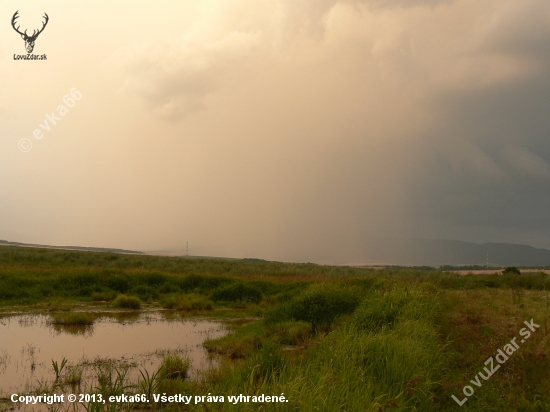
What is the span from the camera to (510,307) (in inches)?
618

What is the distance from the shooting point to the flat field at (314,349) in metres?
6.11

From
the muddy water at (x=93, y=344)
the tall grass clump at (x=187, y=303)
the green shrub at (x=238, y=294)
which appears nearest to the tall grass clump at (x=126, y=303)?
the tall grass clump at (x=187, y=303)

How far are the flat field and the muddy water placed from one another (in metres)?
0.20

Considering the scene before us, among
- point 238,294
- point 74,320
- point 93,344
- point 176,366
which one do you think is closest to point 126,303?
point 74,320

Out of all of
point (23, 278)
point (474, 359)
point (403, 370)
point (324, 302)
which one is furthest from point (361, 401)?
point (23, 278)

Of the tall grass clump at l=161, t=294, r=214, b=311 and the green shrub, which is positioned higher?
the green shrub

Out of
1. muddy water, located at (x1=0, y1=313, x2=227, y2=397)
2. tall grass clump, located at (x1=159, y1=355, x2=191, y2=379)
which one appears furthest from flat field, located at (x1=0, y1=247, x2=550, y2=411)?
muddy water, located at (x1=0, y1=313, x2=227, y2=397)


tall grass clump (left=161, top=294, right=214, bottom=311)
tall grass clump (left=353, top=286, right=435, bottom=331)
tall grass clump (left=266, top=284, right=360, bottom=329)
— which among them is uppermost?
tall grass clump (left=353, top=286, right=435, bottom=331)

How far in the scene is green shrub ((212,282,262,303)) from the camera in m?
22.7

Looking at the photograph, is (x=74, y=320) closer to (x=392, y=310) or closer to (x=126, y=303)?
(x=126, y=303)

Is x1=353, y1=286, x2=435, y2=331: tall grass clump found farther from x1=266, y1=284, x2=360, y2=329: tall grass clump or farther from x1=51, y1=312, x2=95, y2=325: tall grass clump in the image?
x1=51, y1=312, x2=95, y2=325: tall grass clump

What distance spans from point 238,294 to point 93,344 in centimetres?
1158

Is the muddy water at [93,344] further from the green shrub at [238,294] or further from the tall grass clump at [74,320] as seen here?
the green shrub at [238,294]

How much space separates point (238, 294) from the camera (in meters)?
23.1
